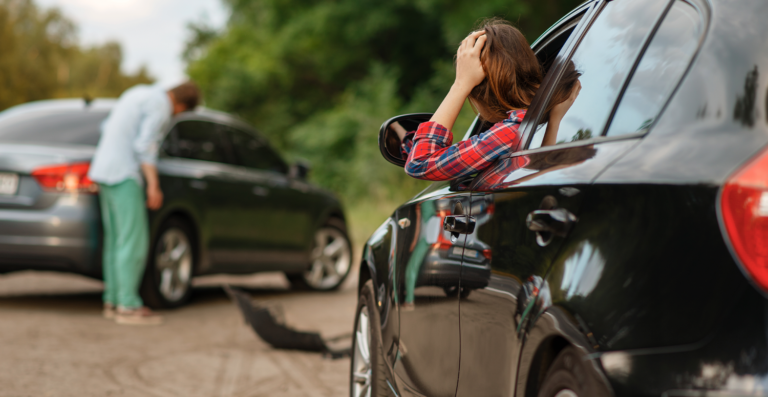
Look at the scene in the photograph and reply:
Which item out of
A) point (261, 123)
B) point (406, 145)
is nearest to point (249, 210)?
point (406, 145)

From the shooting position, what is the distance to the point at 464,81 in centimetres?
300

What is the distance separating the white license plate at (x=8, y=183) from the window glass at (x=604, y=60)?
17.7 feet

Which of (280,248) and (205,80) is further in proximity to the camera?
(205,80)

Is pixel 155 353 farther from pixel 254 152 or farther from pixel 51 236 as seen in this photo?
pixel 254 152

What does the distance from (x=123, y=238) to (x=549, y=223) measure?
216 inches

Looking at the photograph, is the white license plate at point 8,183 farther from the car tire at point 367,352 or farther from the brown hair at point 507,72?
the brown hair at point 507,72

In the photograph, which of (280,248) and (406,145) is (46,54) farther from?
(406,145)

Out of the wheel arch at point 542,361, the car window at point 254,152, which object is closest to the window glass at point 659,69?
the wheel arch at point 542,361

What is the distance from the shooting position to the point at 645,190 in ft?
5.74

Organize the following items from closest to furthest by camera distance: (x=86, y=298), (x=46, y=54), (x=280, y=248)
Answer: (x=86, y=298), (x=280, y=248), (x=46, y=54)

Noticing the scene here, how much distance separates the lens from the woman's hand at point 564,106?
8.36ft

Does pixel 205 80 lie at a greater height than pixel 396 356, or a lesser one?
greater

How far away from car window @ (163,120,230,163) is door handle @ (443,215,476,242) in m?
5.30

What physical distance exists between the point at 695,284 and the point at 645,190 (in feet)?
0.78
